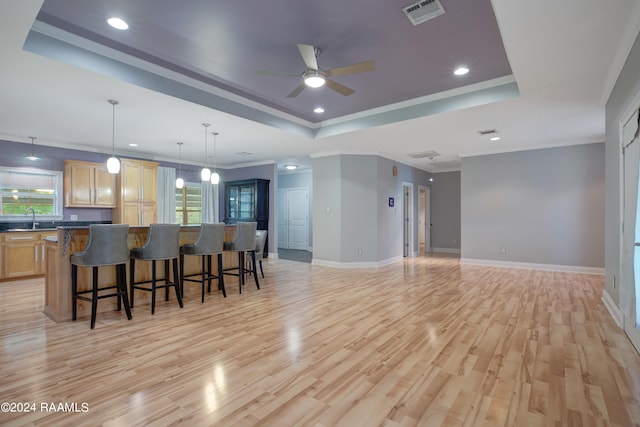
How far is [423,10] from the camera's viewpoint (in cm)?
263

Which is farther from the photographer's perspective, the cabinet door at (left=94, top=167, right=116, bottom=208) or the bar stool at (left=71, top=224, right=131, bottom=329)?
the cabinet door at (left=94, top=167, right=116, bottom=208)

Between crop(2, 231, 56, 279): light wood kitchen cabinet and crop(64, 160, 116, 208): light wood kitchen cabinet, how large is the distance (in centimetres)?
87

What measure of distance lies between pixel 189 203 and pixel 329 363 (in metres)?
7.42

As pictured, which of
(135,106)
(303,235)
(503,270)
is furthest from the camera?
(303,235)

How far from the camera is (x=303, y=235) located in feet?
34.0

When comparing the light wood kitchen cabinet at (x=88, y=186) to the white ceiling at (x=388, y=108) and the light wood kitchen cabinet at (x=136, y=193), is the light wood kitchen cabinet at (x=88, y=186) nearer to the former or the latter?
the light wood kitchen cabinet at (x=136, y=193)

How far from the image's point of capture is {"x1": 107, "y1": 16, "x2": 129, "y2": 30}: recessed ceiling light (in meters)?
2.76

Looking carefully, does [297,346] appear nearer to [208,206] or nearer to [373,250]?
[373,250]

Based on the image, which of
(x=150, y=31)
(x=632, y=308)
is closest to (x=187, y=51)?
(x=150, y=31)

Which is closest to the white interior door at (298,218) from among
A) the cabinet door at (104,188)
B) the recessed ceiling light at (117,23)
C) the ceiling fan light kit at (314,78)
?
the cabinet door at (104,188)

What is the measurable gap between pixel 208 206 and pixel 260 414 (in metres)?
7.90

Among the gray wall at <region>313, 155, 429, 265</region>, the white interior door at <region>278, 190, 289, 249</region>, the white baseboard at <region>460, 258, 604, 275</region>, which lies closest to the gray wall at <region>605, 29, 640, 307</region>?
the white baseboard at <region>460, 258, 604, 275</region>

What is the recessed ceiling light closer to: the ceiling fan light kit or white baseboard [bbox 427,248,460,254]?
the ceiling fan light kit

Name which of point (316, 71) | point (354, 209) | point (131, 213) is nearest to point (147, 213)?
point (131, 213)
